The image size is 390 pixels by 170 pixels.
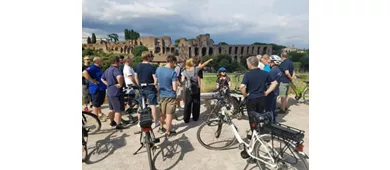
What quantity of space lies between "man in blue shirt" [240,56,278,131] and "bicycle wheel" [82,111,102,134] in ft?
9.31

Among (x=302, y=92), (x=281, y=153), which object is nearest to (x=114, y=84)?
(x=281, y=153)

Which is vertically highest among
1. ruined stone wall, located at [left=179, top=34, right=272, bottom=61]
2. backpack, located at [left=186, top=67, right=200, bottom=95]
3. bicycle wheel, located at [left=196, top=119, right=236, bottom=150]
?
ruined stone wall, located at [left=179, top=34, right=272, bottom=61]

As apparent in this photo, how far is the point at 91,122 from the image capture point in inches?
144

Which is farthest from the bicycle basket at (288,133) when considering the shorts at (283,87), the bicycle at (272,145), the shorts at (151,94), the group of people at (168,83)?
the shorts at (283,87)

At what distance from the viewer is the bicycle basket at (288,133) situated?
207 cm

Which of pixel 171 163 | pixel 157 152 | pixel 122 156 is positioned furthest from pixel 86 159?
pixel 171 163

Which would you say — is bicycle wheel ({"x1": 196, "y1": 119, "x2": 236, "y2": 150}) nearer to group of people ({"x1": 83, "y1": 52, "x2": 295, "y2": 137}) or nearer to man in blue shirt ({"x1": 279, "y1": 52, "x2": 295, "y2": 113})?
group of people ({"x1": 83, "y1": 52, "x2": 295, "y2": 137})

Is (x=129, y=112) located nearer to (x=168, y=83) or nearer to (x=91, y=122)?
(x=91, y=122)

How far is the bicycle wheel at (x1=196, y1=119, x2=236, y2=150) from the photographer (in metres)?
3.21

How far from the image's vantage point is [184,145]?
3.33m

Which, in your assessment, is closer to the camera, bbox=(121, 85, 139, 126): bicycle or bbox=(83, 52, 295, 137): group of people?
bbox=(83, 52, 295, 137): group of people

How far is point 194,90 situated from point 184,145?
4.24 feet

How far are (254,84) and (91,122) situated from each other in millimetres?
3110

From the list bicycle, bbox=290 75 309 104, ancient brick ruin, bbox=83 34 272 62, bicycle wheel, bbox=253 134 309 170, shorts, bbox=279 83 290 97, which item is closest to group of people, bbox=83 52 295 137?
shorts, bbox=279 83 290 97
